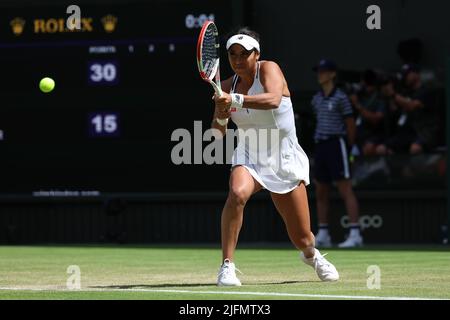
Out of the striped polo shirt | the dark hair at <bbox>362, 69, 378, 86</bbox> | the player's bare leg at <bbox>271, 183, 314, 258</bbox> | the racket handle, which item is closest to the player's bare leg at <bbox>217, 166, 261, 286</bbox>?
the player's bare leg at <bbox>271, 183, 314, 258</bbox>

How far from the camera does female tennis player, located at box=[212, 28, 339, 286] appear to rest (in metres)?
8.73

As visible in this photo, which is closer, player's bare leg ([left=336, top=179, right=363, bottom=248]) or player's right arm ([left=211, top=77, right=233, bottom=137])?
player's right arm ([left=211, top=77, right=233, bottom=137])

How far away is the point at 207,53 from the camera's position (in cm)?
865

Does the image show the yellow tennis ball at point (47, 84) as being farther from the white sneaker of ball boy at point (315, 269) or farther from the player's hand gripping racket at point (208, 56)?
the white sneaker of ball boy at point (315, 269)

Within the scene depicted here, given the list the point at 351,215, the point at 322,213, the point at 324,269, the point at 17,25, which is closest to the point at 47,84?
the point at 17,25

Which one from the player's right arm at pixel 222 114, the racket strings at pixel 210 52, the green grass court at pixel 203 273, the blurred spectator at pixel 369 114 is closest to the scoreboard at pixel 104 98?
the green grass court at pixel 203 273

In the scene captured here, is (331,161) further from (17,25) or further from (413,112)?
(17,25)

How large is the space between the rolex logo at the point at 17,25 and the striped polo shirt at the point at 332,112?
363 cm

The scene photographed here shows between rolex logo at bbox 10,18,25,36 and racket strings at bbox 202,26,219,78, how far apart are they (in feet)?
22.8

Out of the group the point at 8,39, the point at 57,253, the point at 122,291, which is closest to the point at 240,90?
the point at 122,291

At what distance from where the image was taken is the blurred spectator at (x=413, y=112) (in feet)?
48.0

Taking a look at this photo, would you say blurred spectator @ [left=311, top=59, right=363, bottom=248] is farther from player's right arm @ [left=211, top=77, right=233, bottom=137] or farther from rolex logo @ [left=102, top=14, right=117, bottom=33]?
player's right arm @ [left=211, top=77, right=233, bottom=137]
